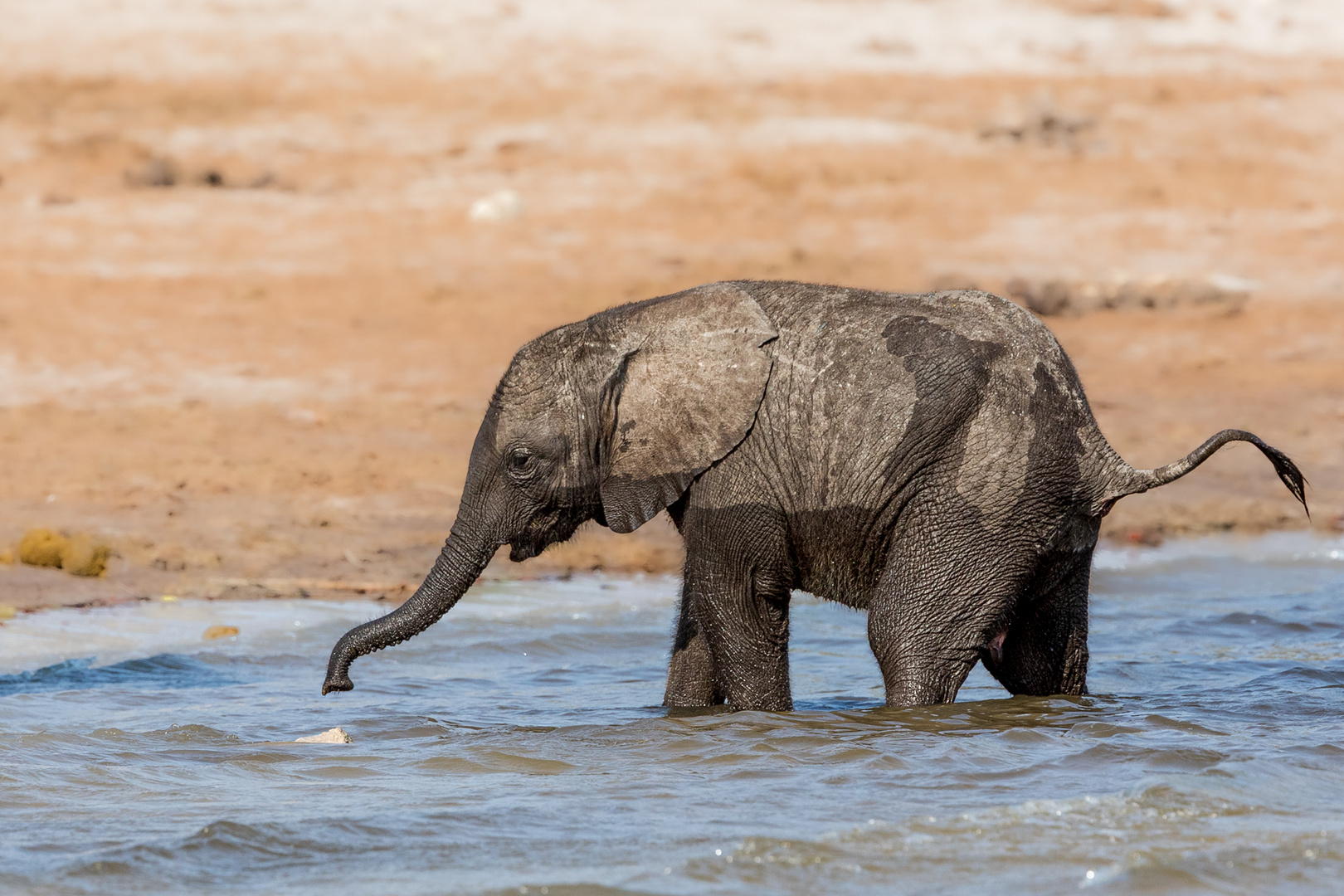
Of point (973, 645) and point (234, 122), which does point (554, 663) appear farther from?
point (234, 122)

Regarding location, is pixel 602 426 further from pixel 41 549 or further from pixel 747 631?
pixel 41 549

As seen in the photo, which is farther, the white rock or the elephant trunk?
the white rock

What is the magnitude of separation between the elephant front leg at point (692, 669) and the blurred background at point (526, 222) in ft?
10.2

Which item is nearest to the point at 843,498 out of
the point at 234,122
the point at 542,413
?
the point at 542,413

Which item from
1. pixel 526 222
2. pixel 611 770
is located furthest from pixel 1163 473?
pixel 526 222

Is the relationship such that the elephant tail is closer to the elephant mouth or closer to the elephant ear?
the elephant ear

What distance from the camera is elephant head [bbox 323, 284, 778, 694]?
580 centimetres

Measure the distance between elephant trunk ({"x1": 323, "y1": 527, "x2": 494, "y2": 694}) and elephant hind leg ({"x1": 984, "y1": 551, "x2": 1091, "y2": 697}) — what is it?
5.99ft

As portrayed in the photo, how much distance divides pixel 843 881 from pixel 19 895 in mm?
2104

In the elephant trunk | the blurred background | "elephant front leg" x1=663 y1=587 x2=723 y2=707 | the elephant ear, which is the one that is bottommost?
"elephant front leg" x1=663 y1=587 x2=723 y2=707

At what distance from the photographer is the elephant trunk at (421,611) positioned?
5.86m

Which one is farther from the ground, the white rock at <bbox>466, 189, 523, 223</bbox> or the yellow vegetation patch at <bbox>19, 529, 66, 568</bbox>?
the white rock at <bbox>466, 189, 523, 223</bbox>

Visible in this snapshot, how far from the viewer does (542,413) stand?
593 cm

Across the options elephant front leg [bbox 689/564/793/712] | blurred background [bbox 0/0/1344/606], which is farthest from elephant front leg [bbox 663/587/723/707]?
blurred background [bbox 0/0/1344/606]
